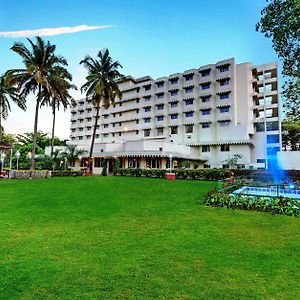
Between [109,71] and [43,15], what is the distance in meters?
23.5

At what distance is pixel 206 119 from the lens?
154 ft

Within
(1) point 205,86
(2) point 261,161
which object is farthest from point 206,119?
(2) point 261,161

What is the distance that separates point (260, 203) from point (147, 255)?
23.7ft

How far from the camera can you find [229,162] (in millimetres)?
40969

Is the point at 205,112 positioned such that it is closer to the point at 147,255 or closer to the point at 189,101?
the point at 189,101

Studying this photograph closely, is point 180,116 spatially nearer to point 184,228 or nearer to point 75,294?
point 184,228

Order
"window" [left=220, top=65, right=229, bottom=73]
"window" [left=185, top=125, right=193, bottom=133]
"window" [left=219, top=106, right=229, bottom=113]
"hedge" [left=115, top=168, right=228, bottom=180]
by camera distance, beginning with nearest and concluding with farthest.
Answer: "hedge" [left=115, top=168, right=228, bottom=180] → "window" [left=219, top=106, right=229, bottom=113] → "window" [left=220, top=65, right=229, bottom=73] → "window" [left=185, top=125, right=193, bottom=133]

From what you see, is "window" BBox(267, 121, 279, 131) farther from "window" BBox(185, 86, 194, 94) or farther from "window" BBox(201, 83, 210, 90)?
"window" BBox(185, 86, 194, 94)

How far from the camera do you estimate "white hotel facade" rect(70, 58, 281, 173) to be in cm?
4069

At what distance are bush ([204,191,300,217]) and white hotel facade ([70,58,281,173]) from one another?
25.0m

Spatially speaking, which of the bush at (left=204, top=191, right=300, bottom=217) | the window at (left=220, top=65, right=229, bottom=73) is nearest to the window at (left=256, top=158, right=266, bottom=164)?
the window at (left=220, top=65, right=229, bottom=73)

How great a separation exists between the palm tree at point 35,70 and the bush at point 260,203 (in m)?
23.3

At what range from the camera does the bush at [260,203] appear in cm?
1033

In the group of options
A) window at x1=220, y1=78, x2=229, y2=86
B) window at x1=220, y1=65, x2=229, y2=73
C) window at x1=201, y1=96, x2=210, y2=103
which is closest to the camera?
window at x1=220, y1=78, x2=229, y2=86
